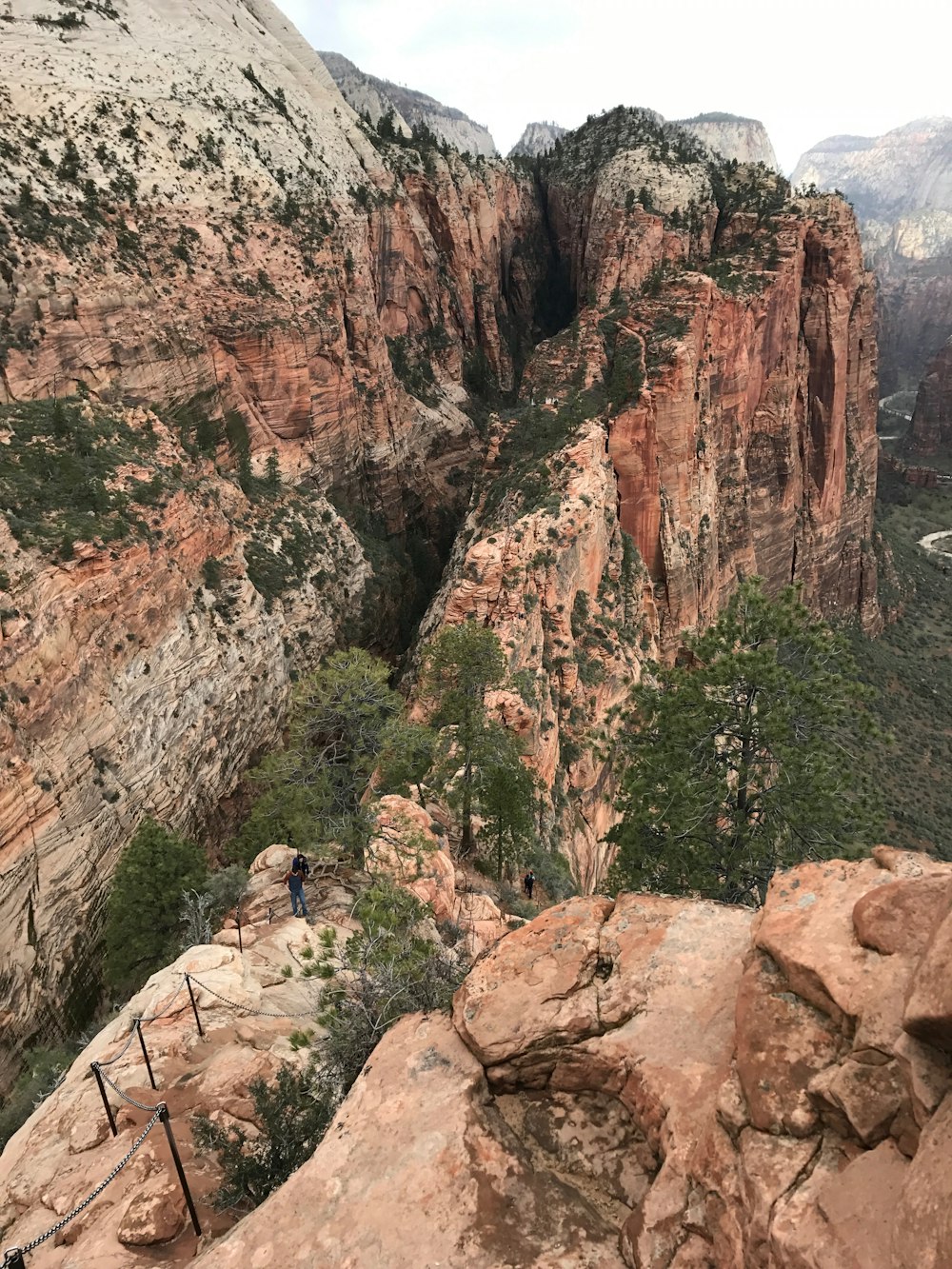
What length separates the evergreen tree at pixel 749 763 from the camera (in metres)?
14.0

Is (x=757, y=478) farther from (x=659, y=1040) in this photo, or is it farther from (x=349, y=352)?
(x=659, y=1040)

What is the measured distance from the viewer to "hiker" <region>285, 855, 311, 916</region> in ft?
51.1

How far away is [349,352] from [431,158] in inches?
1400

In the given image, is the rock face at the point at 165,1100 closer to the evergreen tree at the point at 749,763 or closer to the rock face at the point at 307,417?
the evergreen tree at the point at 749,763

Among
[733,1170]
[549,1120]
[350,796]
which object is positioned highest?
[733,1170]

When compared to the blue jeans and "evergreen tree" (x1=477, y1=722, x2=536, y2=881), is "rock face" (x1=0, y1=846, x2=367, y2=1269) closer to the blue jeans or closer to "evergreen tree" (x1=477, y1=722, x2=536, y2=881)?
the blue jeans

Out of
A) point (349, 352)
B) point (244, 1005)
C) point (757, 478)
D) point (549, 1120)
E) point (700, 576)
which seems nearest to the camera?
point (549, 1120)

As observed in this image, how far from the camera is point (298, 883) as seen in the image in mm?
15586

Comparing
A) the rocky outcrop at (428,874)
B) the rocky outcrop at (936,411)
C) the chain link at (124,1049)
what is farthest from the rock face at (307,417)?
the rocky outcrop at (936,411)

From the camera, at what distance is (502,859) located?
21.1 meters

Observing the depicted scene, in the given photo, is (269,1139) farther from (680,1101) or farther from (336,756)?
(336,756)

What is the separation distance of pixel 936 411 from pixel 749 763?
135620 mm

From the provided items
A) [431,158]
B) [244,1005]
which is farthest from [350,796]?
[431,158]

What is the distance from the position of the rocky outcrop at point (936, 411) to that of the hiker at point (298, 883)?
137 meters
